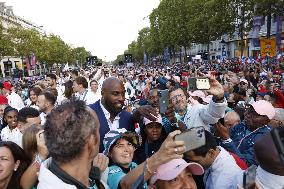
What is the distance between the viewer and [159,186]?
8.72 feet

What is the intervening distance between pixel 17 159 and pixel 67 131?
1.32 m

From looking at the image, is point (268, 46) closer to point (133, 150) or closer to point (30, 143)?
point (133, 150)

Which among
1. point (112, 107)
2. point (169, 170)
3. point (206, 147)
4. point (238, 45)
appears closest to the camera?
point (169, 170)

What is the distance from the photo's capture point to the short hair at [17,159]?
311 centimetres

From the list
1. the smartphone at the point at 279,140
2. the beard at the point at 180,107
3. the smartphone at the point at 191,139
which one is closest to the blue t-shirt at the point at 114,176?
the smartphone at the point at 191,139

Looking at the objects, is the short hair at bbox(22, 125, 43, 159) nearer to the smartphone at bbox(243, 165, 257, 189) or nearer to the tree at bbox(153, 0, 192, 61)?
the smartphone at bbox(243, 165, 257, 189)

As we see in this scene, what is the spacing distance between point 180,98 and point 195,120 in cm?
120

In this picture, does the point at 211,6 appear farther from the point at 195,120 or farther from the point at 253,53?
the point at 195,120

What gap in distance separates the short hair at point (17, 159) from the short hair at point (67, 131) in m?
1.13

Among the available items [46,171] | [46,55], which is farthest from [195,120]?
[46,55]

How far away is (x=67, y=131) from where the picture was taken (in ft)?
7.00

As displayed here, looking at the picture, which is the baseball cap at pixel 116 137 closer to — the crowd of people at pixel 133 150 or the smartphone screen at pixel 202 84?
the crowd of people at pixel 133 150

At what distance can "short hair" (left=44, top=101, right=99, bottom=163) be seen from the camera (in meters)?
2.12

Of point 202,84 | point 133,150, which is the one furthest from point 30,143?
point 202,84
